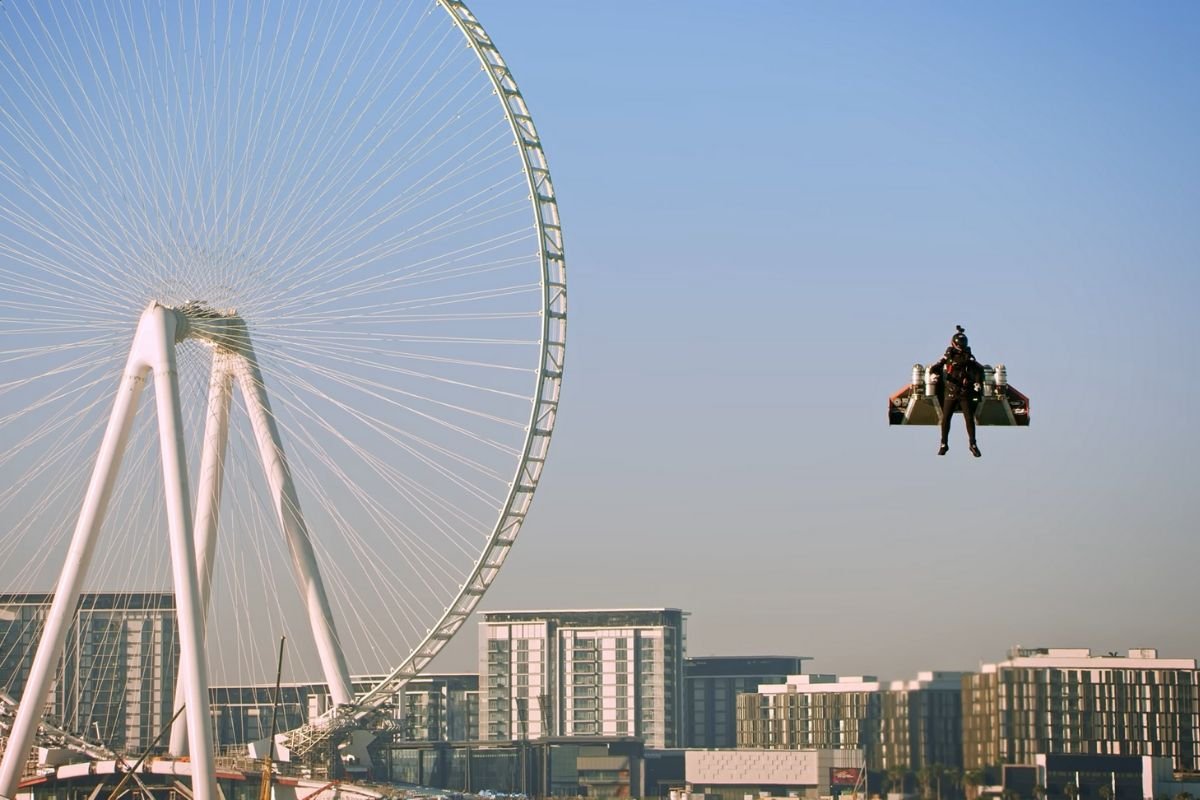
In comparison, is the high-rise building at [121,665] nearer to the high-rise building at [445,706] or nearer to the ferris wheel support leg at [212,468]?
the high-rise building at [445,706]

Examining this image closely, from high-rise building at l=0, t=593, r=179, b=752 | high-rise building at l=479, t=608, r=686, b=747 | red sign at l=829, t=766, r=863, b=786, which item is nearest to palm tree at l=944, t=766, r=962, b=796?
red sign at l=829, t=766, r=863, b=786

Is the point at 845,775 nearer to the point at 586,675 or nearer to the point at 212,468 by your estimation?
the point at 212,468

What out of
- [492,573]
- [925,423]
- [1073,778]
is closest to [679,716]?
[1073,778]


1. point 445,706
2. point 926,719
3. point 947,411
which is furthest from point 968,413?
point 445,706

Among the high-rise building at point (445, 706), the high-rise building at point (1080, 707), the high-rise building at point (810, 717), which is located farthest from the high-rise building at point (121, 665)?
the high-rise building at point (1080, 707)

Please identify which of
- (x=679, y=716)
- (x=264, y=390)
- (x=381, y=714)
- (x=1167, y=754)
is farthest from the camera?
(x=679, y=716)

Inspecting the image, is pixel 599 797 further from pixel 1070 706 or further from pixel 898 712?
pixel 898 712

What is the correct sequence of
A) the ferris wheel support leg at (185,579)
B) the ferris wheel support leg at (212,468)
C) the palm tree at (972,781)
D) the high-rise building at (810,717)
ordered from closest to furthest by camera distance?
1. the palm tree at (972,781)
2. the ferris wheel support leg at (185,579)
3. the ferris wheel support leg at (212,468)
4. the high-rise building at (810,717)
